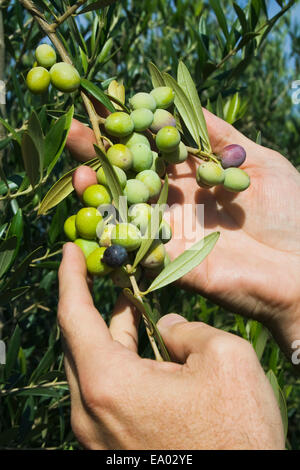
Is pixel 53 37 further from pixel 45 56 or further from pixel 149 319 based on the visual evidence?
pixel 149 319

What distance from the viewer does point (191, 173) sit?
5.51 feet

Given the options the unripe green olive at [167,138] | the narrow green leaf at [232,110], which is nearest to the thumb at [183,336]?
the unripe green olive at [167,138]

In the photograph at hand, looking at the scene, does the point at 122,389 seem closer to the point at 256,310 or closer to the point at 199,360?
the point at 199,360

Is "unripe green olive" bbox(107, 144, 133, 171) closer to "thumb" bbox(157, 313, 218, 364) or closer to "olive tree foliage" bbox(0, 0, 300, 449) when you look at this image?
"olive tree foliage" bbox(0, 0, 300, 449)

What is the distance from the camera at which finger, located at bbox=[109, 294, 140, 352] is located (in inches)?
47.8

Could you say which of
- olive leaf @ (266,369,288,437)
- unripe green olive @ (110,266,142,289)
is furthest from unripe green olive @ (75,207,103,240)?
olive leaf @ (266,369,288,437)

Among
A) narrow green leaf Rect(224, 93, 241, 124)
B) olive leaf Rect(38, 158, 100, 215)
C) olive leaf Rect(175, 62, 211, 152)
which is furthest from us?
narrow green leaf Rect(224, 93, 241, 124)

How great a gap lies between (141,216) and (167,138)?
0.24 metres

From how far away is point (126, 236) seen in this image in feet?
3.47

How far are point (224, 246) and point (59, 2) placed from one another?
91 cm

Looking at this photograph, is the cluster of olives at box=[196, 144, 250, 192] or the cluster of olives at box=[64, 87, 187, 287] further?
the cluster of olives at box=[196, 144, 250, 192]

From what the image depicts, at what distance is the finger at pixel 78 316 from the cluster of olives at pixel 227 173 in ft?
1.40

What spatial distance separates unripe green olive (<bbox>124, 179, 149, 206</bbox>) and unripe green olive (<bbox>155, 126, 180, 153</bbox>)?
0.13 meters

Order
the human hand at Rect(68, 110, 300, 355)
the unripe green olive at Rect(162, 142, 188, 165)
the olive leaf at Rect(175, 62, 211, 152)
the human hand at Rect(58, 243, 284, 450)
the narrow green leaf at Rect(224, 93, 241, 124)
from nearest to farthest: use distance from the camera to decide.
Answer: the human hand at Rect(58, 243, 284, 450) < the unripe green olive at Rect(162, 142, 188, 165) < the olive leaf at Rect(175, 62, 211, 152) < the human hand at Rect(68, 110, 300, 355) < the narrow green leaf at Rect(224, 93, 241, 124)
